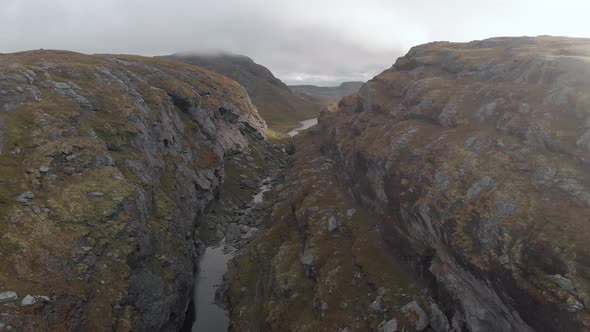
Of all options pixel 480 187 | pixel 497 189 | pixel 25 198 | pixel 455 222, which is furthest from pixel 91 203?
pixel 497 189

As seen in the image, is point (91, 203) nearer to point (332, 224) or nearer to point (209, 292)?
point (209, 292)

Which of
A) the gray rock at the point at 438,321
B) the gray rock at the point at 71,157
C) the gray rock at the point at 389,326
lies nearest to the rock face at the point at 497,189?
the gray rock at the point at 438,321

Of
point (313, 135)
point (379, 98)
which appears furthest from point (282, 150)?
point (379, 98)

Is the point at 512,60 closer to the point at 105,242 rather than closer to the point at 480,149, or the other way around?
the point at 480,149

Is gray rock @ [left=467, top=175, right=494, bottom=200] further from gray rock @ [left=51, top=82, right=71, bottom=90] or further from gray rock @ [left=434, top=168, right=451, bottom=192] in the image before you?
gray rock @ [left=51, top=82, right=71, bottom=90]

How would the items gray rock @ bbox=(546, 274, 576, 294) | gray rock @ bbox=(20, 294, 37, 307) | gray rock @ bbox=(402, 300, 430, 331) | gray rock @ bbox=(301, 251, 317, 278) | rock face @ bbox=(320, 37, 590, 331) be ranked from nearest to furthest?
gray rock @ bbox=(546, 274, 576, 294), rock face @ bbox=(320, 37, 590, 331), gray rock @ bbox=(20, 294, 37, 307), gray rock @ bbox=(402, 300, 430, 331), gray rock @ bbox=(301, 251, 317, 278)

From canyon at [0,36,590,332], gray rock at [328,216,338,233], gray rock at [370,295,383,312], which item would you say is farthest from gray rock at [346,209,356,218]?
gray rock at [370,295,383,312]

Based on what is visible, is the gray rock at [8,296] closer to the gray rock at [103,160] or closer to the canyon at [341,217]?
the canyon at [341,217]
